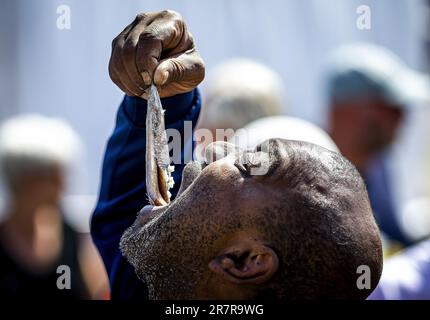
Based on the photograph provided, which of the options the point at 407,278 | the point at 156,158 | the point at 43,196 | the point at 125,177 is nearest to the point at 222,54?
the point at 43,196

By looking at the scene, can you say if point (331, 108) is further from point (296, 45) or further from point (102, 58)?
point (102, 58)

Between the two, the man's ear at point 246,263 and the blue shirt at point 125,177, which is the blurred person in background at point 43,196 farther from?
the man's ear at point 246,263

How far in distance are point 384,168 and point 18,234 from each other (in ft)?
3.87

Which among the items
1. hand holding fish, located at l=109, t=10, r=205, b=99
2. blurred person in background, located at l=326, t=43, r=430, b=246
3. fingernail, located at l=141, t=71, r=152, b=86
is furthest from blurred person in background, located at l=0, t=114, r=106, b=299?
fingernail, located at l=141, t=71, r=152, b=86

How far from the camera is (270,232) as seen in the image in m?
1.93

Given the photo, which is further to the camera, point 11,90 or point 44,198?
point 11,90

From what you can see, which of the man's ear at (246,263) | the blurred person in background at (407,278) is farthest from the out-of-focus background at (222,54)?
the man's ear at (246,263)

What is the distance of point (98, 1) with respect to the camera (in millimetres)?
3619

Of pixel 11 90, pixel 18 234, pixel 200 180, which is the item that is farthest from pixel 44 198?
pixel 200 180

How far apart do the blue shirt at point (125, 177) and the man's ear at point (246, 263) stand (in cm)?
44

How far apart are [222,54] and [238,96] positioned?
23 cm

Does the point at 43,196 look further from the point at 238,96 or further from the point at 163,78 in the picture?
the point at 163,78

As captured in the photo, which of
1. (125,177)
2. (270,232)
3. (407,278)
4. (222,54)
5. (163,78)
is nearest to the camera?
(270,232)
